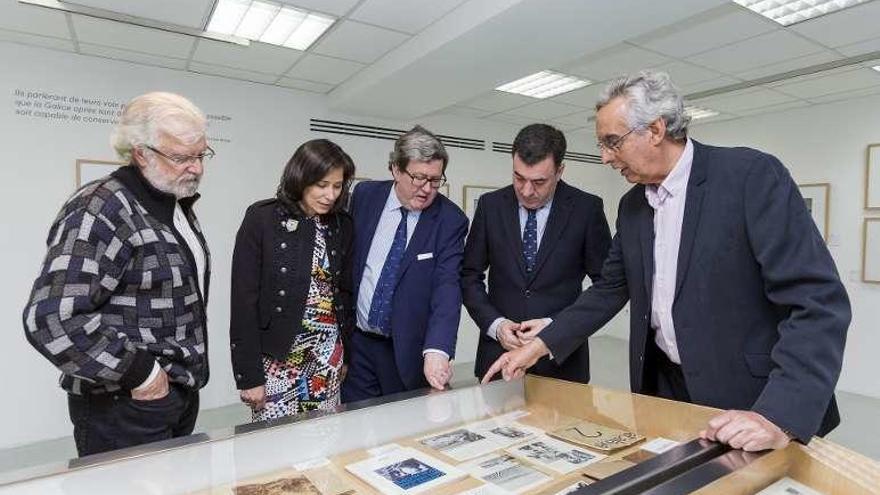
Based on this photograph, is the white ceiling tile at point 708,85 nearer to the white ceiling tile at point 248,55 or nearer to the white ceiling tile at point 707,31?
the white ceiling tile at point 707,31

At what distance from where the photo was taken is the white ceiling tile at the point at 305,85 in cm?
502

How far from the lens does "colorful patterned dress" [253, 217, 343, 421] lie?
1.88m

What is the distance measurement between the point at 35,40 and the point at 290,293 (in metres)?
3.69

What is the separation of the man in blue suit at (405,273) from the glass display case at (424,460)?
22.2 inches

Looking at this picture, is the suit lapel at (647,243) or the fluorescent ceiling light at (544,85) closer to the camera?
the suit lapel at (647,243)

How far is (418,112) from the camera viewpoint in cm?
563

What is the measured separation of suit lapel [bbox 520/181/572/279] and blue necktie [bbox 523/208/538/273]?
26 mm

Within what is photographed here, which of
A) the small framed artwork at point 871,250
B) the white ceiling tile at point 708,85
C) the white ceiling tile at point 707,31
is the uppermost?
the white ceiling tile at point 707,31

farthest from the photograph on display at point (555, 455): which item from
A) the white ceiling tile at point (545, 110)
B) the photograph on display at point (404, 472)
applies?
the white ceiling tile at point (545, 110)

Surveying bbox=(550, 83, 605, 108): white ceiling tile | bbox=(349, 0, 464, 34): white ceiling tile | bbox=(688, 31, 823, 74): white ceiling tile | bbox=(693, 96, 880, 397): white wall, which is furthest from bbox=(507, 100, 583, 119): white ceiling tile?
bbox=(693, 96, 880, 397): white wall

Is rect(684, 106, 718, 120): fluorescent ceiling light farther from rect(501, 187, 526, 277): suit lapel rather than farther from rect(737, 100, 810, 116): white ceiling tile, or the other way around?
rect(501, 187, 526, 277): suit lapel

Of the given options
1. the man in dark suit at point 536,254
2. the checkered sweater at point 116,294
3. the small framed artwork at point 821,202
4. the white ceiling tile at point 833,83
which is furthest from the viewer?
the small framed artwork at point 821,202

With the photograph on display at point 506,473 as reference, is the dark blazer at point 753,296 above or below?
above

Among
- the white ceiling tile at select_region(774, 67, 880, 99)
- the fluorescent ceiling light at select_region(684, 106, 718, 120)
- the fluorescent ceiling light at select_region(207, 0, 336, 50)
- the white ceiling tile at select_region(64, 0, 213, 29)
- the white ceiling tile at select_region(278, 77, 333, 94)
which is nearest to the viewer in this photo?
the white ceiling tile at select_region(64, 0, 213, 29)
